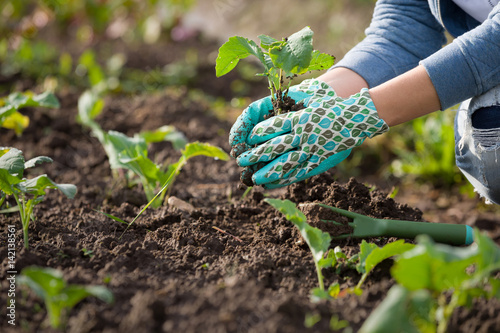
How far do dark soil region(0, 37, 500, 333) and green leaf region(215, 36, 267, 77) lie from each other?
496mm

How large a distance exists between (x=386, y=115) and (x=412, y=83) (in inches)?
4.8

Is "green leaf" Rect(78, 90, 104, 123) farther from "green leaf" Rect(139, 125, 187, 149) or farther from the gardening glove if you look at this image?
the gardening glove

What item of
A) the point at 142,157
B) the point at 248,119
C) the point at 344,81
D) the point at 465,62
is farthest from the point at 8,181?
the point at 465,62

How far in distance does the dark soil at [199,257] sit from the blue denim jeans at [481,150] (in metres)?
0.30

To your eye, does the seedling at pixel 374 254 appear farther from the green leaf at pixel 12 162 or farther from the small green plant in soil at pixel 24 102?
the small green plant in soil at pixel 24 102

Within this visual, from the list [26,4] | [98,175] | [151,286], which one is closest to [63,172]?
[98,175]

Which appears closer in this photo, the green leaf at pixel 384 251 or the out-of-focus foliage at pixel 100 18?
the green leaf at pixel 384 251

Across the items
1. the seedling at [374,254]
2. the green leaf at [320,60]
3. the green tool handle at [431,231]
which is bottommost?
the green tool handle at [431,231]

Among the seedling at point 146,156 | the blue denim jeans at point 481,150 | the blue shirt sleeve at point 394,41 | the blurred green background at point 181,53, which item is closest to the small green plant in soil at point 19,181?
the seedling at point 146,156

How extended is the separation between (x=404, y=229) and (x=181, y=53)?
3.95 m

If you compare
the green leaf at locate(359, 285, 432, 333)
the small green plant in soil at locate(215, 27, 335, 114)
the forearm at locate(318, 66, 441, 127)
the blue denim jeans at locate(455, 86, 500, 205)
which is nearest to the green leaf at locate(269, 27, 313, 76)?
the small green plant in soil at locate(215, 27, 335, 114)

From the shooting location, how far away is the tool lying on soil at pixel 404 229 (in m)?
1.43

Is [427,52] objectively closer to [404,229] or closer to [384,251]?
[404,229]

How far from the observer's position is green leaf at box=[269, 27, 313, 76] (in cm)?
142
